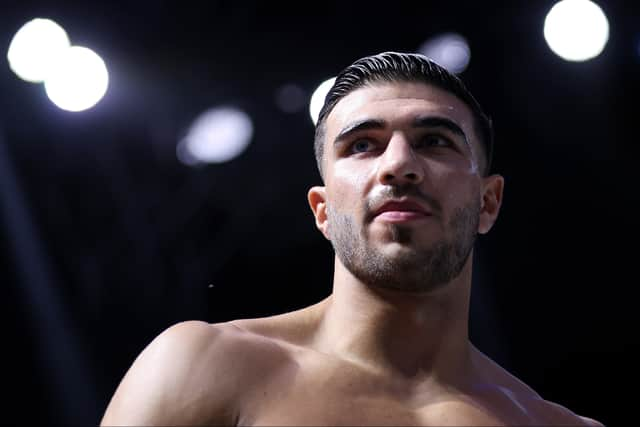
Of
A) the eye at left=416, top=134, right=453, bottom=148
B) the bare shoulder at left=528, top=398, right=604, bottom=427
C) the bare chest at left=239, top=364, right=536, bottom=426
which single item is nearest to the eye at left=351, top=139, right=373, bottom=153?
the eye at left=416, top=134, right=453, bottom=148

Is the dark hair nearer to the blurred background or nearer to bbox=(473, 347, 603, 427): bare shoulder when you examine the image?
bbox=(473, 347, 603, 427): bare shoulder

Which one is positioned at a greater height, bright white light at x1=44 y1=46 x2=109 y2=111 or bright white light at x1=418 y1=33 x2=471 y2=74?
bright white light at x1=418 y1=33 x2=471 y2=74

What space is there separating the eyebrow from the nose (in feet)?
0.33

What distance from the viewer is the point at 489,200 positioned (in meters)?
1.94

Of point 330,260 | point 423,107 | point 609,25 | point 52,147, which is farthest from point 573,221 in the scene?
point 52,147

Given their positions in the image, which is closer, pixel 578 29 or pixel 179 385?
pixel 179 385

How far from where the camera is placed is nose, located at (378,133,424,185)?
163 centimetres

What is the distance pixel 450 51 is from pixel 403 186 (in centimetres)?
134

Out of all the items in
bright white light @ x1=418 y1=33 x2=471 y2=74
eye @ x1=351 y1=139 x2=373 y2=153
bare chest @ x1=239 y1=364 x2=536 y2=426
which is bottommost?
bare chest @ x1=239 y1=364 x2=536 y2=426

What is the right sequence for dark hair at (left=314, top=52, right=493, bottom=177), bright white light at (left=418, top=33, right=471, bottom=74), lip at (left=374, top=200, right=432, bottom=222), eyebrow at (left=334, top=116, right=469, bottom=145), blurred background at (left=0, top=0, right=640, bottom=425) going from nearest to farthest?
lip at (left=374, top=200, right=432, bottom=222) < eyebrow at (left=334, top=116, right=469, bottom=145) < dark hair at (left=314, top=52, right=493, bottom=177) < blurred background at (left=0, top=0, right=640, bottom=425) < bright white light at (left=418, top=33, right=471, bottom=74)

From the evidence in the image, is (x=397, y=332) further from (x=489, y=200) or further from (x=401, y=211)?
(x=489, y=200)

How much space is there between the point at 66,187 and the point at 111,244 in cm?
25

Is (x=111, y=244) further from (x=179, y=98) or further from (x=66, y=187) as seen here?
(x=179, y=98)

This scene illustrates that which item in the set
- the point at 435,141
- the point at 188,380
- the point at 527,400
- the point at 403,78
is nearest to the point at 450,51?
the point at 403,78
